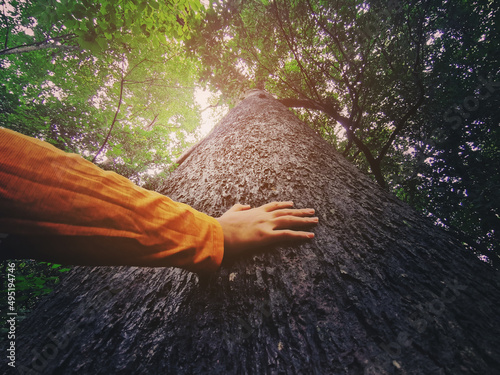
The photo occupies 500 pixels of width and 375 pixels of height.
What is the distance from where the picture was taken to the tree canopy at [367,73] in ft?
9.78

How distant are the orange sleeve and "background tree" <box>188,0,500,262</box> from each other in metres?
3.87

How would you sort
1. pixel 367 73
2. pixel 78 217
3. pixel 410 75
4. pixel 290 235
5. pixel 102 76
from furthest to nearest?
pixel 102 76
pixel 367 73
pixel 410 75
pixel 290 235
pixel 78 217

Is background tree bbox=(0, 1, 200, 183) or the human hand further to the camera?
background tree bbox=(0, 1, 200, 183)

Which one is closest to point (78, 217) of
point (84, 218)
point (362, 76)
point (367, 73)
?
point (84, 218)

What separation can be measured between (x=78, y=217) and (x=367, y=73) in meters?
5.72

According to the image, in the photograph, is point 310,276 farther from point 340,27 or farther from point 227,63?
point 227,63

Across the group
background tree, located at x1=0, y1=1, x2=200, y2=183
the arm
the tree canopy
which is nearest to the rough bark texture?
the arm

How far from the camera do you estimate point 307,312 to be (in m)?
0.59

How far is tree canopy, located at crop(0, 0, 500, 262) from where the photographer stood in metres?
2.98

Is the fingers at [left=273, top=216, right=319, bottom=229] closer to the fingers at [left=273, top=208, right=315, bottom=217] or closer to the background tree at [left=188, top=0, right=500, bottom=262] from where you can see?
the fingers at [left=273, top=208, right=315, bottom=217]

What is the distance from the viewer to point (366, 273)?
0.66 metres

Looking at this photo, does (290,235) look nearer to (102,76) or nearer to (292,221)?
(292,221)

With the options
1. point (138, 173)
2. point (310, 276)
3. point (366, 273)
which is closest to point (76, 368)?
point (310, 276)

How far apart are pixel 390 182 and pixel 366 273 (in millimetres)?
5490
